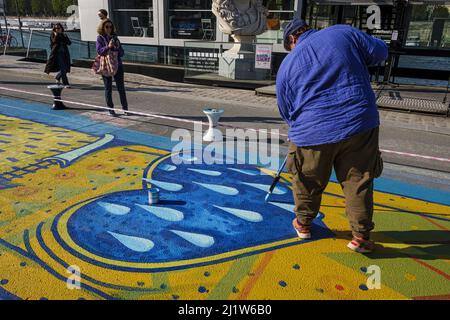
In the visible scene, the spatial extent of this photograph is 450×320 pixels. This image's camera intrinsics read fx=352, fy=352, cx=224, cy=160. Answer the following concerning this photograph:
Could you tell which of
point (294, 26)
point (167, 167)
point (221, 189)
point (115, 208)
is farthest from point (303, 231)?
point (167, 167)

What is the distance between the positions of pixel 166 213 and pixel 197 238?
0.56 meters

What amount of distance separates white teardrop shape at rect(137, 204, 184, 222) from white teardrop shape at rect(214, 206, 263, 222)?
44 centimetres

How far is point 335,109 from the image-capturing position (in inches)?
103

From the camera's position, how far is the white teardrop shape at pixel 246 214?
3495 millimetres

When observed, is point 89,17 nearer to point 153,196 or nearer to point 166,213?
point 153,196

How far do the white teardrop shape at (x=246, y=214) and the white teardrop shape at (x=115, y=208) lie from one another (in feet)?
3.13

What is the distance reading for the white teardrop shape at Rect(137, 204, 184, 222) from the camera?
3467 millimetres

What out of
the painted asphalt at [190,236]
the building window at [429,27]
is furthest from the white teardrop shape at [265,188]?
the building window at [429,27]

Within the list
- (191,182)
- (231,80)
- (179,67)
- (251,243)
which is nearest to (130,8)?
(179,67)
